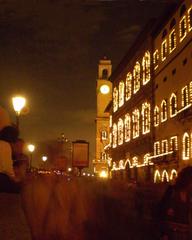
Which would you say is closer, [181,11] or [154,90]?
[181,11]

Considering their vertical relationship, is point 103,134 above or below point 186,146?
above

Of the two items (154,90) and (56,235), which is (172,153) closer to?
(154,90)

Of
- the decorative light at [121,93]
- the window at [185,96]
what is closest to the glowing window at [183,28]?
the window at [185,96]

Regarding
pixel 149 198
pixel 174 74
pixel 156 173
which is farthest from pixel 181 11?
pixel 149 198

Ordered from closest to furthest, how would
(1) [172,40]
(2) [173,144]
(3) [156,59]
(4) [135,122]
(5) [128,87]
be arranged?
1. (2) [173,144]
2. (1) [172,40]
3. (3) [156,59]
4. (4) [135,122]
5. (5) [128,87]

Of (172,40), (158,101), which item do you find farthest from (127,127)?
(172,40)

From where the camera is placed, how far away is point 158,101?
4009cm

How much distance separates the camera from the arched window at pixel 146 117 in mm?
43438

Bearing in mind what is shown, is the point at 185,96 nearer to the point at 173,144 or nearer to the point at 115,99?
the point at 173,144

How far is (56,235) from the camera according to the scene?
19.2ft

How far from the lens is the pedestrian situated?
410 cm

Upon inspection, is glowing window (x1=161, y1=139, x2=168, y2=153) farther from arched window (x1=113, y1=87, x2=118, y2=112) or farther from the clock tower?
the clock tower

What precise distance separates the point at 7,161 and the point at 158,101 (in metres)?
36.5

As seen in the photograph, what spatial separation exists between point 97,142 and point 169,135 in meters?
62.3
